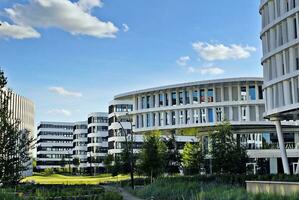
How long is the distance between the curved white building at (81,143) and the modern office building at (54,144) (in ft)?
29.2

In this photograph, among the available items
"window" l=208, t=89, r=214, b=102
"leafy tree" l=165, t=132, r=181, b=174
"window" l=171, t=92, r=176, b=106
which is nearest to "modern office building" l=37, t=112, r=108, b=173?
"window" l=171, t=92, r=176, b=106

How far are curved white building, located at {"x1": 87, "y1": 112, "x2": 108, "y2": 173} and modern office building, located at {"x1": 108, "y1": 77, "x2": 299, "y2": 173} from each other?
5086cm

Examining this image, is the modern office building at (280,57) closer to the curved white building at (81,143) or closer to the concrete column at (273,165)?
the concrete column at (273,165)

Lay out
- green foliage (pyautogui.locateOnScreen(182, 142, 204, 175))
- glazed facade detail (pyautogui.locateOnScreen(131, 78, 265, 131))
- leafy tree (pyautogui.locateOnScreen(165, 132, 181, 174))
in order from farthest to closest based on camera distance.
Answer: glazed facade detail (pyautogui.locateOnScreen(131, 78, 265, 131)), leafy tree (pyautogui.locateOnScreen(165, 132, 181, 174)), green foliage (pyautogui.locateOnScreen(182, 142, 204, 175))

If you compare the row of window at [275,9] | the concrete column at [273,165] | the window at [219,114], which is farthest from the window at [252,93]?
the row of window at [275,9]

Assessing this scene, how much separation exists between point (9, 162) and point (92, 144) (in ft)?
391

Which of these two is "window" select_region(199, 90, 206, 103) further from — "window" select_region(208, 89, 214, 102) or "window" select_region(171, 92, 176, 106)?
"window" select_region(171, 92, 176, 106)

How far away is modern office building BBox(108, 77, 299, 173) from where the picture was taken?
80.4 meters

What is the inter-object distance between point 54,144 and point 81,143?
73.3 feet

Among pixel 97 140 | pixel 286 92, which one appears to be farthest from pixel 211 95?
pixel 97 140

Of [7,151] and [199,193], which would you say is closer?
[7,151]

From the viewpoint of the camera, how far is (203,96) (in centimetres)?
8412

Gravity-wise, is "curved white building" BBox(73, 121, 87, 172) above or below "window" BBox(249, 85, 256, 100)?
below

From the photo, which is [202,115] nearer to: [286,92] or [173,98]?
[173,98]
